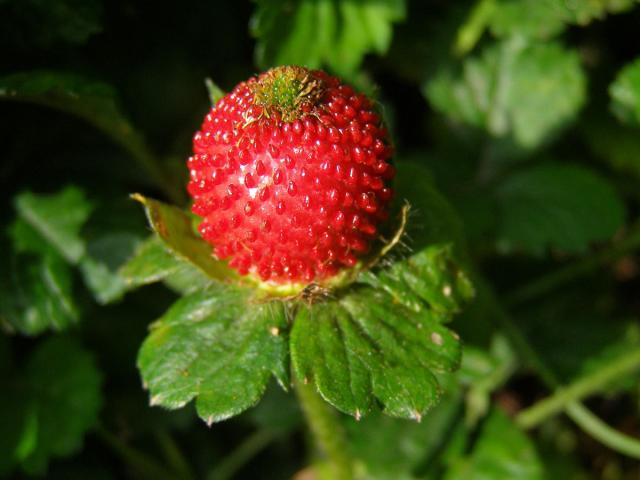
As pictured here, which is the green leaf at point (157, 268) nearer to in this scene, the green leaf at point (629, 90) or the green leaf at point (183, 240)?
the green leaf at point (183, 240)

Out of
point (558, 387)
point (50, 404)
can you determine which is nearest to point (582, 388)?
point (558, 387)

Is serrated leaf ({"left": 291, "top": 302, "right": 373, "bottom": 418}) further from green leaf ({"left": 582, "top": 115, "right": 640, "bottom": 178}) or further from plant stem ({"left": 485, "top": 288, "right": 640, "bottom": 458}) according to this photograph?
green leaf ({"left": 582, "top": 115, "right": 640, "bottom": 178})

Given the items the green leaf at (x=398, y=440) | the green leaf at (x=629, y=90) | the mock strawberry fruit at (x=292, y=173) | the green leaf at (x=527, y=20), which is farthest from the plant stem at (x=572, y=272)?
the mock strawberry fruit at (x=292, y=173)

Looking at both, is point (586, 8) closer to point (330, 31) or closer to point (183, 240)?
point (330, 31)

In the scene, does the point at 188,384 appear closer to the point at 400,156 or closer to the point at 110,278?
the point at 110,278

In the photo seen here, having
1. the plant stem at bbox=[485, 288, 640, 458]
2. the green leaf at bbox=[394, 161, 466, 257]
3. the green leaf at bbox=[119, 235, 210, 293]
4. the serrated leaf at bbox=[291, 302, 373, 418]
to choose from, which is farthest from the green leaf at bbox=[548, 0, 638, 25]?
the green leaf at bbox=[119, 235, 210, 293]
